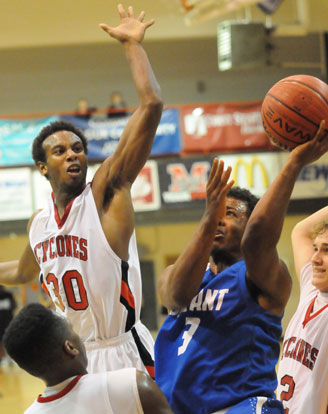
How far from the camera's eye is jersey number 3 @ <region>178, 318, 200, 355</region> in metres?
2.84

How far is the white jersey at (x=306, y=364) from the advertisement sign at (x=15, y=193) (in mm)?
9327

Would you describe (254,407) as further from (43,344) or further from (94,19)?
(94,19)

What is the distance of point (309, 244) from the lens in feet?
12.6

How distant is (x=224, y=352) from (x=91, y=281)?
3.46 feet

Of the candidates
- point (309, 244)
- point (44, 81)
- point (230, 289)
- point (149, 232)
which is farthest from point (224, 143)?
point (230, 289)

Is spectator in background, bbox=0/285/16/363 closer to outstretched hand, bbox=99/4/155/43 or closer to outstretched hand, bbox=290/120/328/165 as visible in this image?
outstretched hand, bbox=99/4/155/43

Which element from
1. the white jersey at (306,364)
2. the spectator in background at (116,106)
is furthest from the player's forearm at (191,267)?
the spectator in background at (116,106)

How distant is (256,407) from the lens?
2.69 metres

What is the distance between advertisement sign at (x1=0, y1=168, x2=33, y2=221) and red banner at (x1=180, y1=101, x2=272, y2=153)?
2.89 m

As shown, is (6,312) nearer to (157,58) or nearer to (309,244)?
(157,58)

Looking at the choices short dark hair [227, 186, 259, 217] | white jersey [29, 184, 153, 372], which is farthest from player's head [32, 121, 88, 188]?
short dark hair [227, 186, 259, 217]


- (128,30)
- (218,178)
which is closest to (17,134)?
(128,30)

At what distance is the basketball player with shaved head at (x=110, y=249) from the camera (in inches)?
139

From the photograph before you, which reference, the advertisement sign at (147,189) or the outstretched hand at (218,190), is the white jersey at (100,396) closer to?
the outstretched hand at (218,190)
